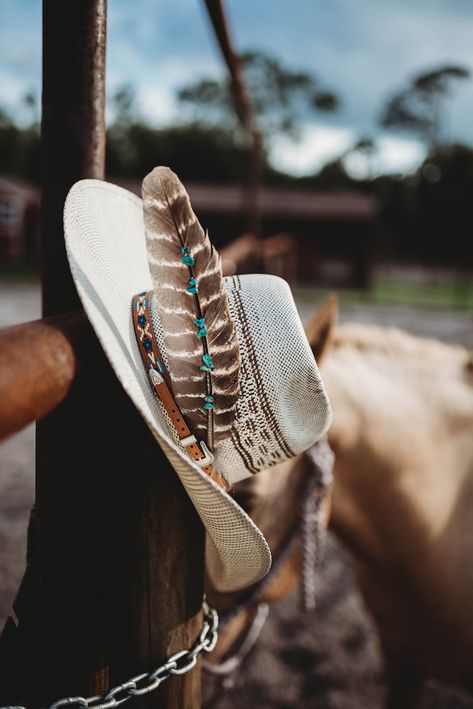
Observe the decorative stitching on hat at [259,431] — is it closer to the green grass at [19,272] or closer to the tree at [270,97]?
the green grass at [19,272]

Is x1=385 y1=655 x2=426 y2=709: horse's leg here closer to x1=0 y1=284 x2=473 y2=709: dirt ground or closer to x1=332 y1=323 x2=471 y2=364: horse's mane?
x1=0 y1=284 x2=473 y2=709: dirt ground

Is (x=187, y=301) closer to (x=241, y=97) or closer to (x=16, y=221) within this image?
(x=241, y=97)

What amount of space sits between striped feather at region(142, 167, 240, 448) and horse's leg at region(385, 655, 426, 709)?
6.18 feet

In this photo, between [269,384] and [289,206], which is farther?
[289,206]

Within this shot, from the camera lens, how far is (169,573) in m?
0.78

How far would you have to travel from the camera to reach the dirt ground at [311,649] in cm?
246

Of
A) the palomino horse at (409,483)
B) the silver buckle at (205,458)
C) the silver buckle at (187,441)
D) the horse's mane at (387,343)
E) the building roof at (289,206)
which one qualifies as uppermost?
the silver buckle at (187,441)

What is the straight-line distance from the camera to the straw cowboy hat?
2.17 ft

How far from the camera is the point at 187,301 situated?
69cm

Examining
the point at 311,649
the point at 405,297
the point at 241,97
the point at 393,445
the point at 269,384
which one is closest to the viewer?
the point at 269,384

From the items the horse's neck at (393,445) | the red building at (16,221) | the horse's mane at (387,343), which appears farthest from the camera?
the red building at (16,221)

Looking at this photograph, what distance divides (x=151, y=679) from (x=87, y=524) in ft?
0.77

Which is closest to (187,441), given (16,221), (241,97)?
(241,97)

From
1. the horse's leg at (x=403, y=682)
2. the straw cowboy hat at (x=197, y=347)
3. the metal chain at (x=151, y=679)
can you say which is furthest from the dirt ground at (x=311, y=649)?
the straw cowboy hat at (x=197, y=347)
